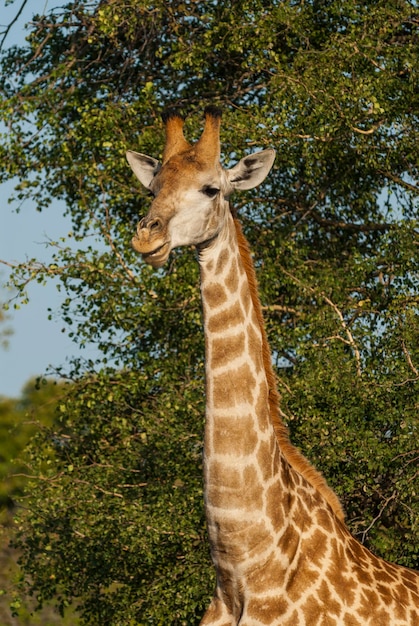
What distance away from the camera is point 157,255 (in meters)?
6.28

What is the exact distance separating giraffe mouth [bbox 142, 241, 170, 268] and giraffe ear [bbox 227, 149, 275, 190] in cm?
111

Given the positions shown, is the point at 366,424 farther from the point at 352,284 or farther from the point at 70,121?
the point at 70,121

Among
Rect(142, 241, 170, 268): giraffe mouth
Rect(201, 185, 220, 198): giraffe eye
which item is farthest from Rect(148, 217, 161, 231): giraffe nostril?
Rect(201, 185, 220, 198): giraffe eye

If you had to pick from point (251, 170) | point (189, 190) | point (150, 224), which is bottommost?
point (150, 224)

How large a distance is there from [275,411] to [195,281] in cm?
590

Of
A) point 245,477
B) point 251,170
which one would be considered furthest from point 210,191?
point 245,477

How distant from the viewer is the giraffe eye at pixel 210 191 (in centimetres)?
682

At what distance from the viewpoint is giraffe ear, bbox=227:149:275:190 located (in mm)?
7277

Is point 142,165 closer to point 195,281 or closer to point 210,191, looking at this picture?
point 210,191

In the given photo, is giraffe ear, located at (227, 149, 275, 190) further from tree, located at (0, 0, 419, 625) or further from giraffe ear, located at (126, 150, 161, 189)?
tree, located at (0, 0, 419, 625)

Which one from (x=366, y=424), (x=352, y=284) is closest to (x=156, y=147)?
(x=352, y=284)

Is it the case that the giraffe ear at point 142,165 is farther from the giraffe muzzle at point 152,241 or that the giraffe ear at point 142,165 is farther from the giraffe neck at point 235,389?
the giraffe muzzle at point 152,241

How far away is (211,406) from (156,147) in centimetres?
762

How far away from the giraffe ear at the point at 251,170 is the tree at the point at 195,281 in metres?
3.61
